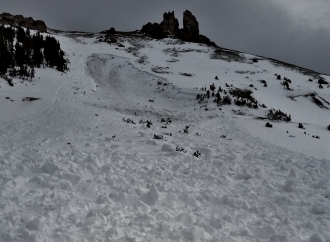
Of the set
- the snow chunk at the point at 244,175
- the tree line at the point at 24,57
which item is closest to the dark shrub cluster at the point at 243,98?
the snow chunk at the point at 244,175

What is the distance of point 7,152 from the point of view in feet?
21.9

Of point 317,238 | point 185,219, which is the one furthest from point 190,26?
point 317,238

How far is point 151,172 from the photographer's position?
6590mm

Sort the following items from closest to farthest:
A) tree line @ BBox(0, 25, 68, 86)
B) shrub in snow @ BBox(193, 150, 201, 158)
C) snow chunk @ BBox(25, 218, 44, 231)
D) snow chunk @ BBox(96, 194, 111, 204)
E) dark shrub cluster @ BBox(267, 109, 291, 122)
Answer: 1. snow chunk @ BBox(25, 218, 44, 231)
2. snow chunk @ BBox(96, 194, 111, 204)
3. shrub in snow @ BBox(193, 150, 201, 158)
4. dark shrub cluster @ BBox(267, 109, 291, 122)
5. tree line @ BBox(0, 25, 68, 86)

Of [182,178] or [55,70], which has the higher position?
[55,70]

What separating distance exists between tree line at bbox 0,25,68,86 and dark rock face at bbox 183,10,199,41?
1590 inches

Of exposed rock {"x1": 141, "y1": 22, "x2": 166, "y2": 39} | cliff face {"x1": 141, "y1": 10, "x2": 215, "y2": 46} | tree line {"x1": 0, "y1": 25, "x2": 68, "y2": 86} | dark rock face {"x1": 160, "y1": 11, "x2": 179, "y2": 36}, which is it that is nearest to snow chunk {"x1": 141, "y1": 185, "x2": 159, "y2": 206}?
tree line {"x1": 0, "y1": 25, "x2": 68, "y2": 86}

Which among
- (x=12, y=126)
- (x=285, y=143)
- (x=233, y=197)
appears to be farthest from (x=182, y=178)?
(x=12, y=126)

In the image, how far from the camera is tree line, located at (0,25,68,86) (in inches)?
623

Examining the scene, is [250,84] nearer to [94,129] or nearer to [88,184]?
[94,129]

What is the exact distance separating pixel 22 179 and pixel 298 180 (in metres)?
6.96

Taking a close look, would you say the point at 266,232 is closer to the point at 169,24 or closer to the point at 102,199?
the point at 102,199

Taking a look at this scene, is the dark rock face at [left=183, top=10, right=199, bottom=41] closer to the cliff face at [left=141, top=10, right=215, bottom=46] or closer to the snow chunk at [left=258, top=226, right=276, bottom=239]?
the cliff face at [left=141, top=10, right=215, bottom=46]

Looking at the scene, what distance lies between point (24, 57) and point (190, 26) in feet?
162
